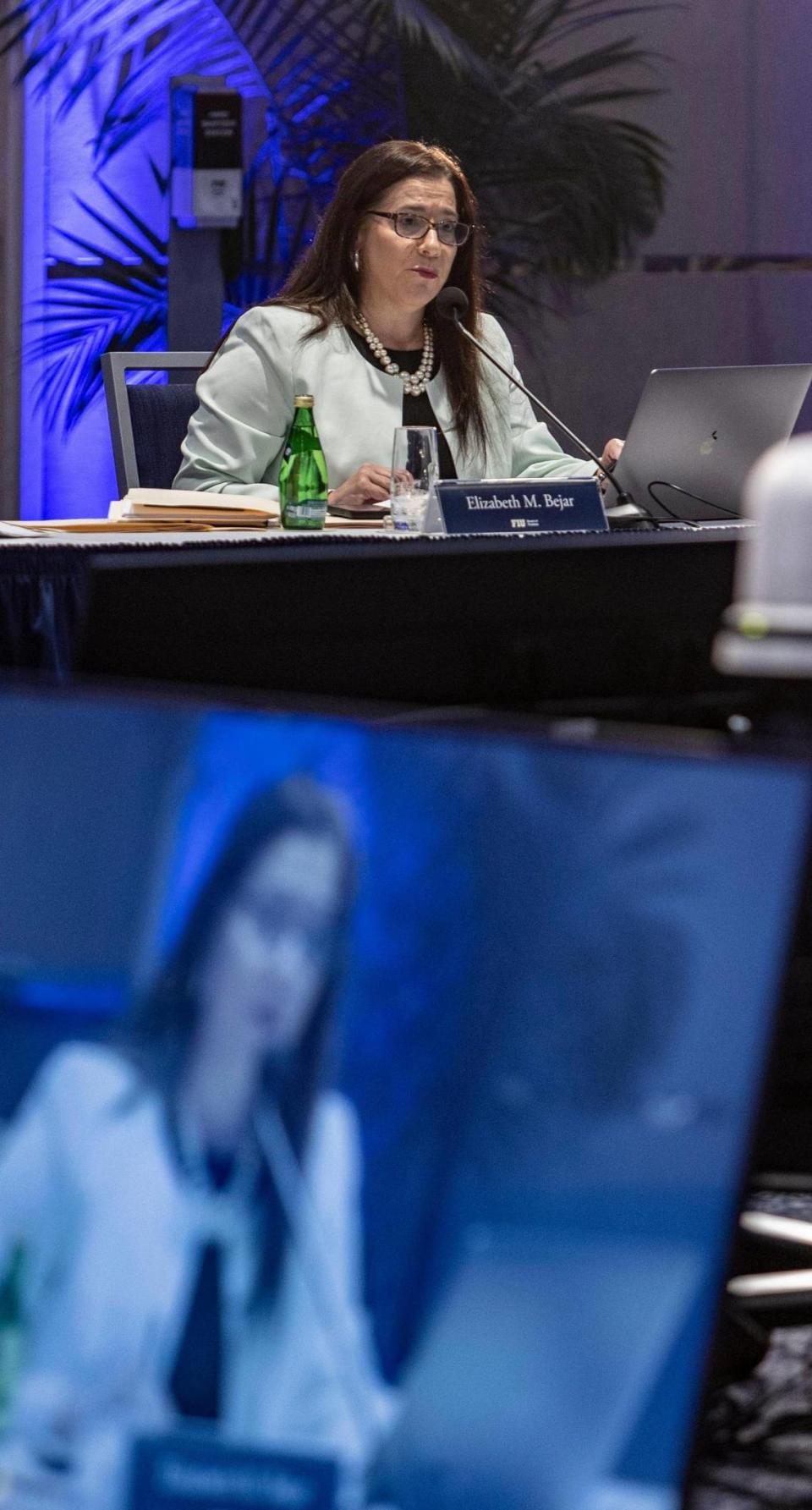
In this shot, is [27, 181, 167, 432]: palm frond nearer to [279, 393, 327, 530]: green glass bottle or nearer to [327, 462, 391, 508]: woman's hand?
[327, 462, 391, 508]: woman's hand

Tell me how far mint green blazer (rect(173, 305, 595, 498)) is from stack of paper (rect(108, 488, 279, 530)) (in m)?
0.52

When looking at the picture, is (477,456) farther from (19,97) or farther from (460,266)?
(19,97)

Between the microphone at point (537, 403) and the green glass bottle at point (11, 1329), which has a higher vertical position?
the microphone at point (537, 403)

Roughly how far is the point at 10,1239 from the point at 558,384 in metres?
4.77

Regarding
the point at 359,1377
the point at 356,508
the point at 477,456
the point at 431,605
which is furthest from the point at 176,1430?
the point at 477,456

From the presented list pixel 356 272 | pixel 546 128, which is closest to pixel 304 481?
pixel 356 272

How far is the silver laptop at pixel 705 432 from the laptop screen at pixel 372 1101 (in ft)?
5.41

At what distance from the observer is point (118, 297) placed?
204 inches

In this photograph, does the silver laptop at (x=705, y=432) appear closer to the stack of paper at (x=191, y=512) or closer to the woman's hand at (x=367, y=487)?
the woman's hand at (x=367, y=487)

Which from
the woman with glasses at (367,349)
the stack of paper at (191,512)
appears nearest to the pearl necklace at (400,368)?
the woman with glasses at (367,349)

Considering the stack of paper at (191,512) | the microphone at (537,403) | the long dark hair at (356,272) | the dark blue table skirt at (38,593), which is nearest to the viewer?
the dark blue table skirt at (38,593)

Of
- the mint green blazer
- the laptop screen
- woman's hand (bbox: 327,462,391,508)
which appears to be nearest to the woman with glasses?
the mint green blazer

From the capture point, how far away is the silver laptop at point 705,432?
2.24 m

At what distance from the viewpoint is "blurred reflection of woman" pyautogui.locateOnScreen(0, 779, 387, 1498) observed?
69cm
